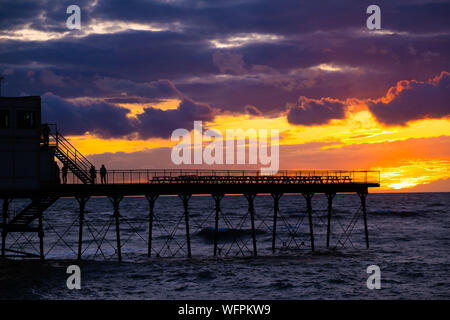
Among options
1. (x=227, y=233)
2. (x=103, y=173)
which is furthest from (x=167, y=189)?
(x=227, y=233)

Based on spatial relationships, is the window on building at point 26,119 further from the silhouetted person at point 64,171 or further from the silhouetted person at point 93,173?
the silhouetted person at point 93,173

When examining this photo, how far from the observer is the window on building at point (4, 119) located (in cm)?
4275

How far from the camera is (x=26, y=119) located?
→ 43469mm

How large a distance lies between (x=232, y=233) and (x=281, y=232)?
33.1 ft

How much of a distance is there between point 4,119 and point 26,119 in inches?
66.0

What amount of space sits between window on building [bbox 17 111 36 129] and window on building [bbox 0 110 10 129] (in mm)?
839

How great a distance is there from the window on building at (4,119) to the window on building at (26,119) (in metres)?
0.84

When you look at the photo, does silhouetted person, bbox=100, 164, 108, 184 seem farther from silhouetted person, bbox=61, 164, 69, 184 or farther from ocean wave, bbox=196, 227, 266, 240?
ocean wave, bbox=196, 227, 266, 240

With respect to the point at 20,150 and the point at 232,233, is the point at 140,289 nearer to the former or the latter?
the point at 20,150

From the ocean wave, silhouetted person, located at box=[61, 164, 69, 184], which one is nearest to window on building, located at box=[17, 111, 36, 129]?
silhouetted person, located at box=[61, 164, 69, 184]

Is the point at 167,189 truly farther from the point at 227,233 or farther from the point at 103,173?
the point at 227,233

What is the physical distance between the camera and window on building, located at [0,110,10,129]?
140 ft

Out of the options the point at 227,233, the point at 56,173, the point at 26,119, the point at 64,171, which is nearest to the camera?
the point at 26,119

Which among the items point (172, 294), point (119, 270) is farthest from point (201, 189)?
point (172, 294)
